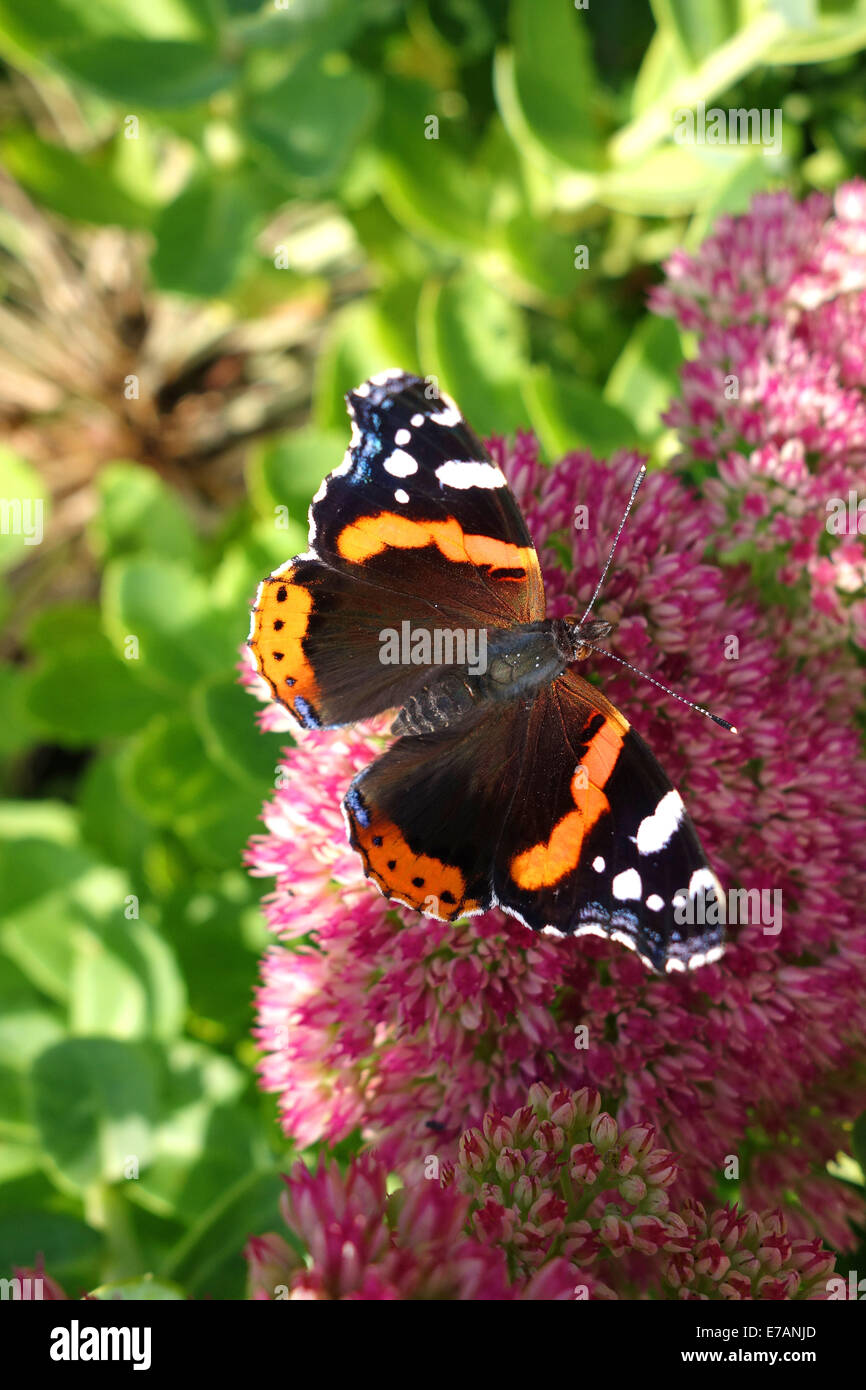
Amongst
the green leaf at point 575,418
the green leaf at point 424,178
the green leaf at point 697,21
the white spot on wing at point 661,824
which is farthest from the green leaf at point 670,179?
the white spot on wing at point 661,824

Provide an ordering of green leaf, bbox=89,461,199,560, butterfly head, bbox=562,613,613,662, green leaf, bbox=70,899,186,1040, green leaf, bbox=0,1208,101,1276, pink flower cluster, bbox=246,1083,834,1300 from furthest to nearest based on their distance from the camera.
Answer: green leaf, bbox=89,461,199,560 → green leaf, bbox=70,899,186,1040 → green leaf, bbox=0,1208,101,1276 → butterfly head, bbox=562,613,613,662 → pink flower cluster, bbox=246,1083,834,1300

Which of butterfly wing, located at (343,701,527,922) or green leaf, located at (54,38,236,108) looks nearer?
butterfly wing, located at (343,701,527,922)

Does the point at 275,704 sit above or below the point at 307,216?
below

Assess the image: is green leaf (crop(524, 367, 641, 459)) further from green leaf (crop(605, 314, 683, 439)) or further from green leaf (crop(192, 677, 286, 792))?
green leaf (crop(192, 677, 286, 792))

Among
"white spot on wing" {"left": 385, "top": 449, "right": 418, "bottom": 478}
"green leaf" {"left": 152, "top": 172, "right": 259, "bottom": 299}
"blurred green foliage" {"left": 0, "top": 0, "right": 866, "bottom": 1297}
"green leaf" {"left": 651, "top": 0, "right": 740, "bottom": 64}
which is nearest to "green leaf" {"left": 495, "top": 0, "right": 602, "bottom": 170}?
"blurred green foliage" {"left": 0, "top": 0, "right": 866, "bottom": 1297}

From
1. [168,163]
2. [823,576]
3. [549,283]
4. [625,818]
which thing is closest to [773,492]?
[823,576]

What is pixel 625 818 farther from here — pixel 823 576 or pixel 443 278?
pixel 443 278
